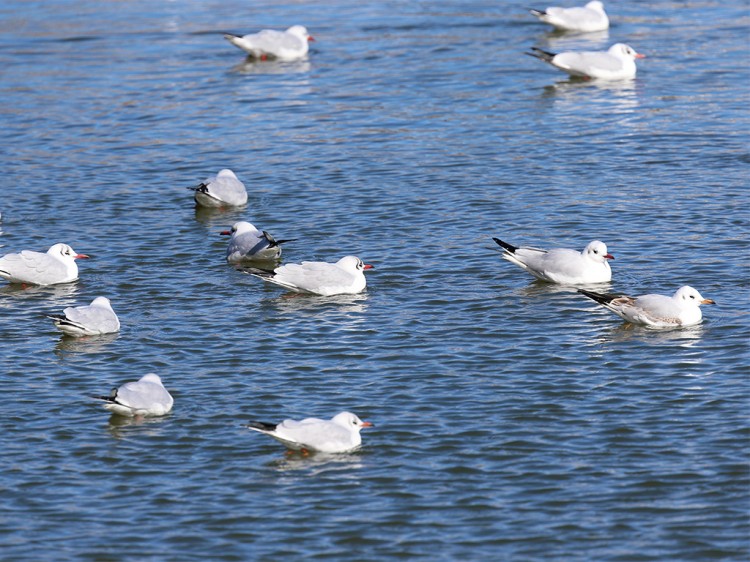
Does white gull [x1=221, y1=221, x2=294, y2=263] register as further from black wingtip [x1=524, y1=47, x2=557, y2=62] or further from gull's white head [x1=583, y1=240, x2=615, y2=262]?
black wingtip [x1=524, y1=47, x2=557, y2=62]

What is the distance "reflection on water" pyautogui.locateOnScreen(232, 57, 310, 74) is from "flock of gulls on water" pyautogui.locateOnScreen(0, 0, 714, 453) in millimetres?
10078

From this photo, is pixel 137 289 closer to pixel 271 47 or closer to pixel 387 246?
pixel 387 246

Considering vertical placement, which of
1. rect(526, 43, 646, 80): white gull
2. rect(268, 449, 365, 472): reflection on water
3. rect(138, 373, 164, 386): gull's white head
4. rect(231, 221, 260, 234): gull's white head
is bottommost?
rect(268, 449, 365, 472): reflection on water

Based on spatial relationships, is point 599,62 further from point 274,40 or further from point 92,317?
point 92,317

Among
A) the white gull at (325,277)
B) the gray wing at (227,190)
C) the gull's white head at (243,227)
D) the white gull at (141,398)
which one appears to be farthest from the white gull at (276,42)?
the white gull at (141,398)

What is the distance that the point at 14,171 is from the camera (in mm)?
25109

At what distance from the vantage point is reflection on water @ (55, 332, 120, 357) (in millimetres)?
16344

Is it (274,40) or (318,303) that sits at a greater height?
(274,40)

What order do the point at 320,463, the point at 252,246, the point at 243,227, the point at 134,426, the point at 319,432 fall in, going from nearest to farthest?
the point at 319,432
the point at 320,463
the point at 134,426
the point at 252,246
the point at 243,227

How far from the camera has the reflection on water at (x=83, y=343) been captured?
16344 millimetres

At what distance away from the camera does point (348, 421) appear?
13.2m

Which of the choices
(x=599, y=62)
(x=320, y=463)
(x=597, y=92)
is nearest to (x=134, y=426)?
(x=320, y=463)

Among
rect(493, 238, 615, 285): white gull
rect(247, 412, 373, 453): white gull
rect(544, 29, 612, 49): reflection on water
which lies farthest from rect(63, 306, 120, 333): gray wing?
rect(544, 29, 612, 49): reflection on water

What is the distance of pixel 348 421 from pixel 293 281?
5021 millimetres
